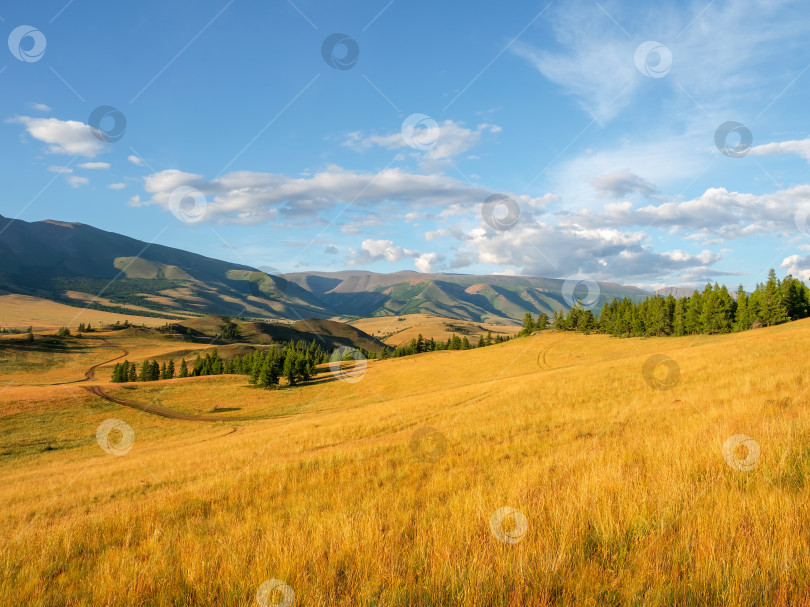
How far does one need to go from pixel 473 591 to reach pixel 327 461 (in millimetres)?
7437

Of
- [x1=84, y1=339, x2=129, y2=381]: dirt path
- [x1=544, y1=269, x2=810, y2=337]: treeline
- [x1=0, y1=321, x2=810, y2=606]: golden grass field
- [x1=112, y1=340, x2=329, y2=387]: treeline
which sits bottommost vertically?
[x1=84, y1=339, x2=129, y2=381]: dirt path

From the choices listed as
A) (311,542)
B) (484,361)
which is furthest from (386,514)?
(484,361)

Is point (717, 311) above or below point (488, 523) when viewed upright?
above

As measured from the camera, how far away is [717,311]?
7319 cm

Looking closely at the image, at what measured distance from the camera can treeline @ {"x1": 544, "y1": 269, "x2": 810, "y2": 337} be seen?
228 feet

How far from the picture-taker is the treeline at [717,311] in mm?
69562

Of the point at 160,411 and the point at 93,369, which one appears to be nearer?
the point at 160,411

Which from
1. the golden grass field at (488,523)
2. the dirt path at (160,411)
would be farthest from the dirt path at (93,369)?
the golden grass field at (488,523)

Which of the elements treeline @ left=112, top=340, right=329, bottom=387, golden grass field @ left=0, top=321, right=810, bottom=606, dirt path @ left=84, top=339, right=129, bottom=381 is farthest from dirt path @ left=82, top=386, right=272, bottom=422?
dirt path @ left=84, top=339, right=129, bottom=381

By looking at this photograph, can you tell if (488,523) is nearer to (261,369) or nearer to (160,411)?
(160,411)

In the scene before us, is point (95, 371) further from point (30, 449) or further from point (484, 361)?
point (484, 361)

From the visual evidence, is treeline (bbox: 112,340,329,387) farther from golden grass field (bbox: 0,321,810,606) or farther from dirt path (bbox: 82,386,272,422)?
golden grass field (bbox: 0,321,810,606)

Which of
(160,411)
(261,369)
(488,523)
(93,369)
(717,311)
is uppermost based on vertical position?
(717,311)

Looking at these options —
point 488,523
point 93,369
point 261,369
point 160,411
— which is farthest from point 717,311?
point 93,369
